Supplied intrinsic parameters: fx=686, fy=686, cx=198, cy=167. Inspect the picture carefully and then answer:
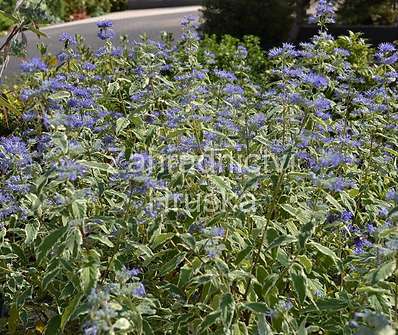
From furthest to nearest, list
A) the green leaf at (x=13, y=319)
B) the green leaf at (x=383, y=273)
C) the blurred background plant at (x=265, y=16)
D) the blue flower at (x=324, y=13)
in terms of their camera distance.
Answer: the blurred background plant at (x=265, y=16) → the blue flower at (x=324, y=13) → the green leaf at (x=13, y=319) → the green leaf at (x=383, y=273)

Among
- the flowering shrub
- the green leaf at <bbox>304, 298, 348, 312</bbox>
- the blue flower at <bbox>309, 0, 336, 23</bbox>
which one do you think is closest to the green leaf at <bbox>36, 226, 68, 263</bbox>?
the flowering shrub

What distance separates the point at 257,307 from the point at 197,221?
23.8 inches

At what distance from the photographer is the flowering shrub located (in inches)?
87.2

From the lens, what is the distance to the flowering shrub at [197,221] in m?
2.21

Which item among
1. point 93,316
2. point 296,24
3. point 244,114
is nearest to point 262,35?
point 296,24

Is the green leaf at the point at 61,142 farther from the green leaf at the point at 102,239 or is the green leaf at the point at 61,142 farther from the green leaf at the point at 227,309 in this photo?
the green leaf at the point at 227,309

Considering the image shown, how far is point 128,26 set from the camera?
17.8m

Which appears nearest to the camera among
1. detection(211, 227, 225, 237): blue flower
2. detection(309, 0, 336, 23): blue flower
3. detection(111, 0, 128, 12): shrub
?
detection(211, 227, 225, 237): blue flower

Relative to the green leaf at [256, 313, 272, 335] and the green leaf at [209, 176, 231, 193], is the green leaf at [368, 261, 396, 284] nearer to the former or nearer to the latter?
the green leaf at [256, 313, 272, 335]

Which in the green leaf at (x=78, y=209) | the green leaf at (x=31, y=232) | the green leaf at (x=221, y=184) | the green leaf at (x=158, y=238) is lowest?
the green leaf at (x=158, y=238)

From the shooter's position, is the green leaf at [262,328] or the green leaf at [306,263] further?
the green leaf at [306,263]

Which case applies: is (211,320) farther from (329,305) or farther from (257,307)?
(329,305)

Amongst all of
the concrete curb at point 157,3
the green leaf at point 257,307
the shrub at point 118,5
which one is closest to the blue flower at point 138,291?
the green leaf at point 257,307

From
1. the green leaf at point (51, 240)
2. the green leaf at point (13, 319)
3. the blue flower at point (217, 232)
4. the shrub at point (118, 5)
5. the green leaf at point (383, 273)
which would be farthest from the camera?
the shrub at point (118, 5)
